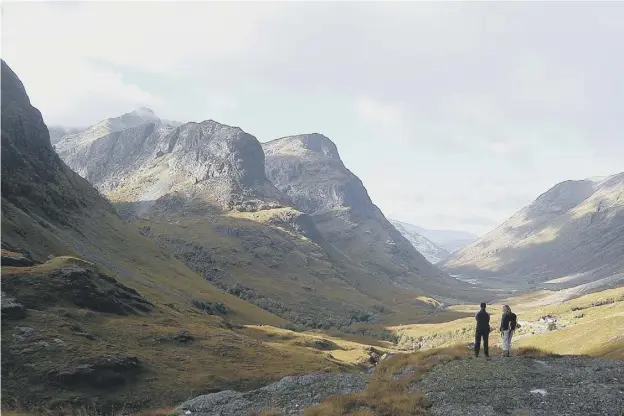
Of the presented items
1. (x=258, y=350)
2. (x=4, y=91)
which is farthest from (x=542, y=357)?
(x=4, y=91)

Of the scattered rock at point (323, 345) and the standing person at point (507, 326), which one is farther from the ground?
the standing person at point (507, 326)

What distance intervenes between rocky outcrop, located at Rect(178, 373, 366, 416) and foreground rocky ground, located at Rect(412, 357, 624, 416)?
6.19 meters

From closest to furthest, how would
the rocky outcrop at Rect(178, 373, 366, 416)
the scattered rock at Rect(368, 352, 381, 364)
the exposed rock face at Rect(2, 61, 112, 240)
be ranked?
the rocky outcrop at Rect(178, 373, 366, 416), the scattered rock at Rect(368, 352, 381, 364), the exposed rock face at Rect(2, 61, 112, 240)

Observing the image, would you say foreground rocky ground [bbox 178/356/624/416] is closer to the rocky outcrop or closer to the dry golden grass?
the rocky outcrop

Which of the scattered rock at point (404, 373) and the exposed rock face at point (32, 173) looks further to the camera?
the exposed rock face at point (32, 173)

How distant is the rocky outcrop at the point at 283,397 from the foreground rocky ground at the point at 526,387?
20.3 ft

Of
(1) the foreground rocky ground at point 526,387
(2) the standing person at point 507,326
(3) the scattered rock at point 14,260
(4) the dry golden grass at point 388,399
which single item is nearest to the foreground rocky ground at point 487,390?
(1) the foreground rocky ground at point 526,387

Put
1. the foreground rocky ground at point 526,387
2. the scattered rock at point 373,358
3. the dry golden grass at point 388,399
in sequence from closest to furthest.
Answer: the foreground rocky ground at point 526,387
the dry golden grass at point 388,399
the scattered rock at point 373,358

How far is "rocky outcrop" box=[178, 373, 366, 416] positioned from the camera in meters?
30.5

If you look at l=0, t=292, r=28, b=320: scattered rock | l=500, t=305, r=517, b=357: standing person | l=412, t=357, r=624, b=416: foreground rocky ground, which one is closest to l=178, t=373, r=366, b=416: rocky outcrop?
l=412, t=357, r=624, b=416: foreground rocky ground

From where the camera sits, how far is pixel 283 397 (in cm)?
3222

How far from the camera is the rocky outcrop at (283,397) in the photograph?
30516mm

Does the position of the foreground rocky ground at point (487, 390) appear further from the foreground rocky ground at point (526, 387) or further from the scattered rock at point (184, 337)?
the scattered rock at point (184, 337)

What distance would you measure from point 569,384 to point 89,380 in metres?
38.8
